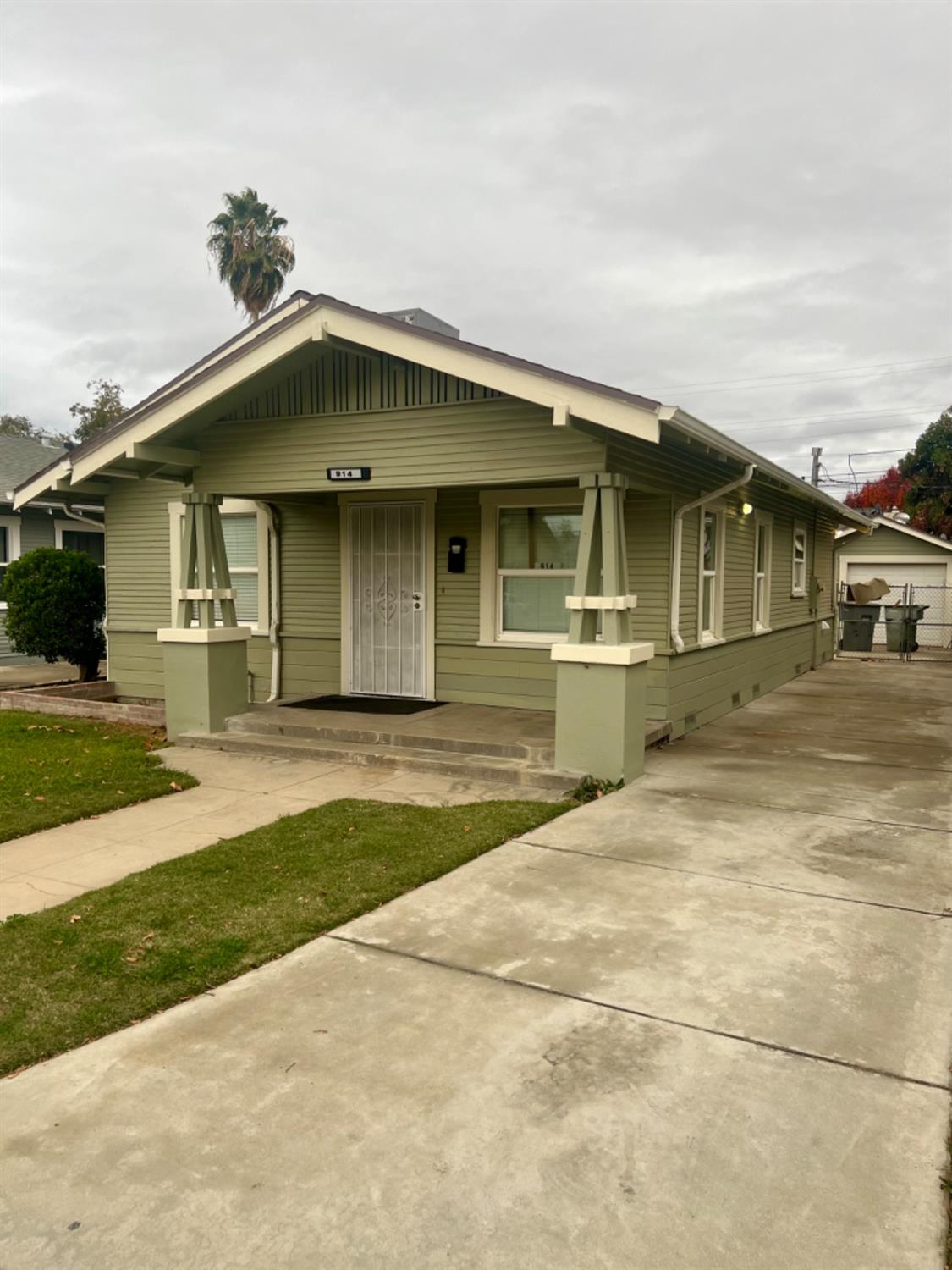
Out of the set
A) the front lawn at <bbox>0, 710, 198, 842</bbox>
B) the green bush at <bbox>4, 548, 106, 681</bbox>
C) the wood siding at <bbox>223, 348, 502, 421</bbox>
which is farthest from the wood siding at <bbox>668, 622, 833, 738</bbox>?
the green bush at <bbox>4, 548, 106, 681</bbox>

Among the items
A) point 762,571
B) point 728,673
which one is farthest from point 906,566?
point 728,673

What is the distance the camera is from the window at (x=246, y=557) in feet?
34.4

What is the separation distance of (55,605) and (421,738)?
20.9 ft

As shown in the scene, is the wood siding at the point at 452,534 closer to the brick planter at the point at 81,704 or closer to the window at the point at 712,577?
the window at the point at 712,577

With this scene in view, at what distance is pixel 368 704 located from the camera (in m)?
9.51

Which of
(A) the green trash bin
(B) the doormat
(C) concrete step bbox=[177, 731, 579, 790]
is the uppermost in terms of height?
(A) the green trash bin

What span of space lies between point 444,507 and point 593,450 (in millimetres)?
3021

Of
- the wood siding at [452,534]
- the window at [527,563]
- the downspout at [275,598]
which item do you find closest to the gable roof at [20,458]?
the wood siding at [452,534]

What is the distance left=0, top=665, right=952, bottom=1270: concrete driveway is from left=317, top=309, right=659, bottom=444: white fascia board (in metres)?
3.13

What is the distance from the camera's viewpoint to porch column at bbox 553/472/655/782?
6.77 m

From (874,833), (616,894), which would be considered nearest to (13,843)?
(616,894)

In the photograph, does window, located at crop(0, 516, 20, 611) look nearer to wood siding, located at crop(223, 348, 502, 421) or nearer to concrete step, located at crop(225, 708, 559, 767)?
concrete step, located at crop(225, 708, 559, 767)

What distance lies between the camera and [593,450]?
678 centimetres

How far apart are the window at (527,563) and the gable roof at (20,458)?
1007cm
